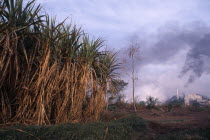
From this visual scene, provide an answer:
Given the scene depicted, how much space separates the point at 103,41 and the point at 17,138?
5381mm

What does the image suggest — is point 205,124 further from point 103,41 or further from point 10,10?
point 10,10

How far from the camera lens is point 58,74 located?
751cm

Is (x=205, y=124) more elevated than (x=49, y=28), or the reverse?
(x=49, y=28)

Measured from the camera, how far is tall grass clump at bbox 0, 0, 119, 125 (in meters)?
6.49

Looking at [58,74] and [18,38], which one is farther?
[58,74]

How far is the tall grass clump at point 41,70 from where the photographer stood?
6488mm

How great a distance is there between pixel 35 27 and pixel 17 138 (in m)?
3.55

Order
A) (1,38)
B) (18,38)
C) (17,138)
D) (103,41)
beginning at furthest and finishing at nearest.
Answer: (103,41) < (18,38) < (1,38) < (17,138)

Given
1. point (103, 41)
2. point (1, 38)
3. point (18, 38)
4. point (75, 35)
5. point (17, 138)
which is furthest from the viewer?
point (103, 41)

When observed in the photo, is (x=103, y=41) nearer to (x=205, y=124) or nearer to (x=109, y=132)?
(x=109, y=132)

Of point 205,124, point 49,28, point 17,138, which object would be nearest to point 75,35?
point 49,28

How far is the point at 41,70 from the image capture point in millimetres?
7074

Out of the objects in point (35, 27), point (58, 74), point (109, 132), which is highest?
point (35, 27)

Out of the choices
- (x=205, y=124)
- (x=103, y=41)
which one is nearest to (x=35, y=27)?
(x=103, y=41)
